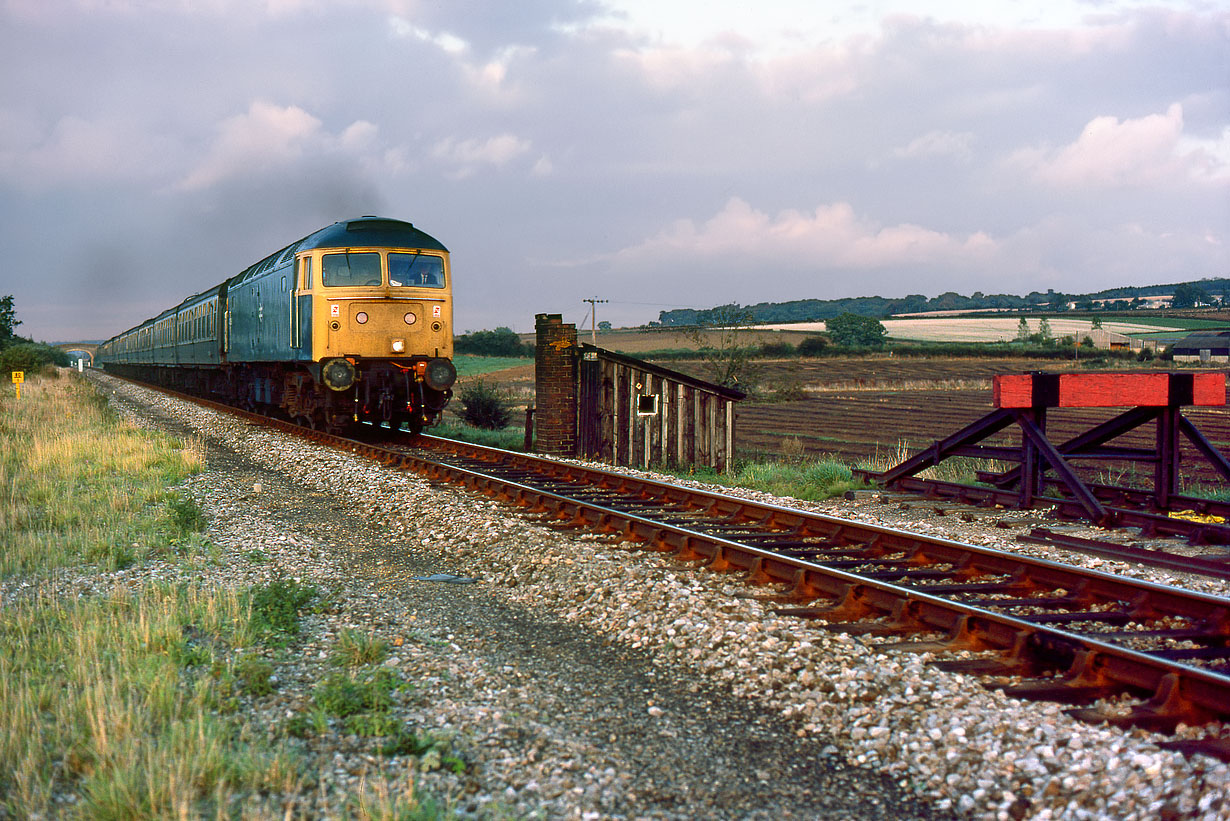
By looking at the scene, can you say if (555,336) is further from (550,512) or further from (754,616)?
(754,616)

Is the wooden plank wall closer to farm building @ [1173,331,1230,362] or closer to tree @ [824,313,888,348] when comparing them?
farm building @ [1173,331,1230,362]

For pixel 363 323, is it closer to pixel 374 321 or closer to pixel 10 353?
pixel 374 321

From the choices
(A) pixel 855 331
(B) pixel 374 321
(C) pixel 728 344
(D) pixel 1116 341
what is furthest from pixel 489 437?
(D) pixel 1116 341

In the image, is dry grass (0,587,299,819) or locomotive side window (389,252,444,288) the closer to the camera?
dry grass (0,587,299,819)

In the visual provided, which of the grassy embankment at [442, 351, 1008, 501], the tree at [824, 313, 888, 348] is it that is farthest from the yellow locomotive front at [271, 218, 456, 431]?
the tree at [824, 313, 888, 348]

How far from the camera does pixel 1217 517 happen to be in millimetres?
8758

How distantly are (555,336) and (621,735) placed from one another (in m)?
11.6

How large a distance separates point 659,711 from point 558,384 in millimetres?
11133

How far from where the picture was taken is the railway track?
412cm

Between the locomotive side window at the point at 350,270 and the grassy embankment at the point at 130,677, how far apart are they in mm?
6605

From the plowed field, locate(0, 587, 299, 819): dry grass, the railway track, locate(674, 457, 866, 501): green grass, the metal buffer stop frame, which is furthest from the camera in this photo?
the plowed field

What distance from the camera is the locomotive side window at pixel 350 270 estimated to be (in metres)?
15.8

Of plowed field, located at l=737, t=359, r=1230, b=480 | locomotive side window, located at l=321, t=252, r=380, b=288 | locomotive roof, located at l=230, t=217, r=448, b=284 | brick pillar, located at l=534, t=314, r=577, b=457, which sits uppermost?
locomotive roof, located at l=230, t=217, r=448, b=284

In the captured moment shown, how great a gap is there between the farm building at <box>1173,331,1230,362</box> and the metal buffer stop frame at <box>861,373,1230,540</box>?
6164 centimetres
